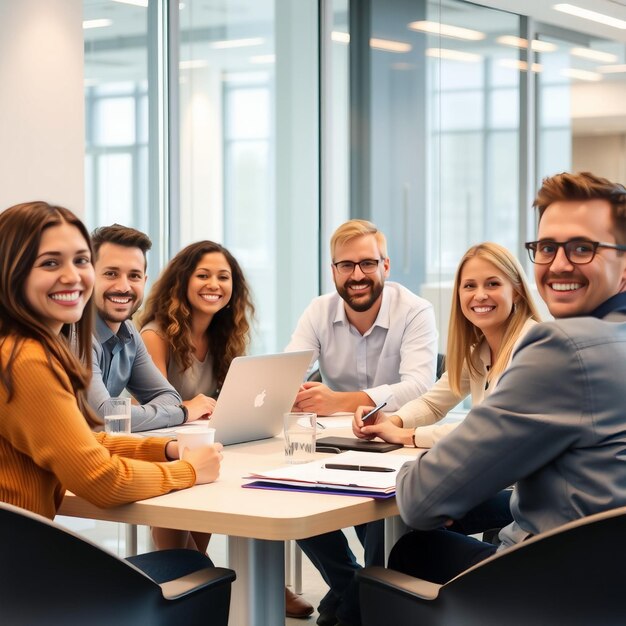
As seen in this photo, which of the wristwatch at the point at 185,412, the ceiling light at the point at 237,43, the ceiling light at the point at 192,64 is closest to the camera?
the wristwatch at the point at 185,412

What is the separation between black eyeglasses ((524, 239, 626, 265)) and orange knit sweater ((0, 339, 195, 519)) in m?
0.92

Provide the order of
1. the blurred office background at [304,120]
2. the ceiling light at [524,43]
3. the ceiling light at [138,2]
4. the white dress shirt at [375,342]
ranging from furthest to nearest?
the ceiling light at [524,43] < the ceiling light at [138,2] < the blurred office background at [304,120] < the white dress shirt at [375,342]

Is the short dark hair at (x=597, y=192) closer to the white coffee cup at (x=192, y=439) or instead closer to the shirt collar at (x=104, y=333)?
the white coffee cup at (x=192, y=439)

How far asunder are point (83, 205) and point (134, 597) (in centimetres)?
345

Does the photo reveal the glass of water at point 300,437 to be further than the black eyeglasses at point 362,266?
No

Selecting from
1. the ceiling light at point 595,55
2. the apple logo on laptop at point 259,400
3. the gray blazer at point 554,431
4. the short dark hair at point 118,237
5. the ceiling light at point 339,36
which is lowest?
the apple logo on laptop at point 259,400

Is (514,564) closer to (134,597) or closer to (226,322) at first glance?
(134,597)

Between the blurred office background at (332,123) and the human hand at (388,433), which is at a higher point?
the blurred office background at (332,123)

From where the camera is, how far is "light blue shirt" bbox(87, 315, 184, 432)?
→ 3.24m

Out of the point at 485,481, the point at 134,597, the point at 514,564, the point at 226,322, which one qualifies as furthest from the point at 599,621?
the point at 226,322

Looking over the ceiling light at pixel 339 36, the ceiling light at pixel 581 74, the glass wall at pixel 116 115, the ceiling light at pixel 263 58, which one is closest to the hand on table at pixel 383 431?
the glass wall at pixel 116 115

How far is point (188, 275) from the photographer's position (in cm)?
381

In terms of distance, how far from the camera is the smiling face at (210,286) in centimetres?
379

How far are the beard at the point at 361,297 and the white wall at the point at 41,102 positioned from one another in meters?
1.58
